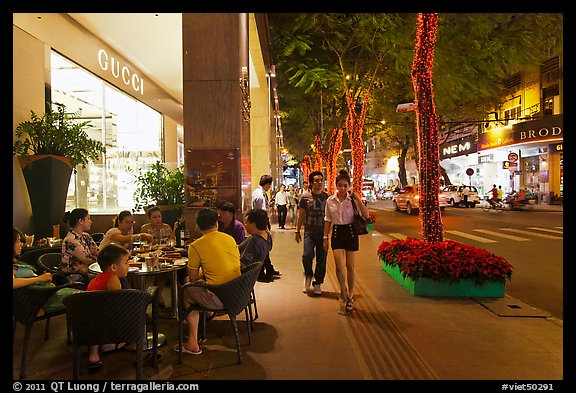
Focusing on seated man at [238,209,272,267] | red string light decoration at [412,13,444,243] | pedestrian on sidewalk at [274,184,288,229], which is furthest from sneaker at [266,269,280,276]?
pedestrian on sidewalk at [274,184,288,229]

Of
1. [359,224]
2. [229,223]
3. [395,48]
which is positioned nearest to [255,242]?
[229,223]

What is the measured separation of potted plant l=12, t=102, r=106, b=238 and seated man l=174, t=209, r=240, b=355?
4.60 m

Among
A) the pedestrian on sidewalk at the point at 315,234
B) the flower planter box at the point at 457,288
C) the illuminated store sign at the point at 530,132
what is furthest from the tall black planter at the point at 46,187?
the illuminated store sign at the point at 530,132

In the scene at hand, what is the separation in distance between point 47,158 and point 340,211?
205 inches

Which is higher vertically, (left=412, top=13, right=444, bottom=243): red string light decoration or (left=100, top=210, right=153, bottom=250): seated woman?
(left=412, top=13, right=444, bottom=243): red string light decoration

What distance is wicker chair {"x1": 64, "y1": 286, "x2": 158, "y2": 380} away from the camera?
356 cm

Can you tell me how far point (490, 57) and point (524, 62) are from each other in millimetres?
996

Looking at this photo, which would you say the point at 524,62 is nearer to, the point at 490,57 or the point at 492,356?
the point at 490,57

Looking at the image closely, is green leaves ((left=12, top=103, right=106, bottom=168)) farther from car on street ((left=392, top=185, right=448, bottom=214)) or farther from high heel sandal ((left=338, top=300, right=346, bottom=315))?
car on street ((left=392, top=185, right=448, bottom=214))

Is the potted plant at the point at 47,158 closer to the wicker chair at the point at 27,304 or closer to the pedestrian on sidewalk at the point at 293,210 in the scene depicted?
the wicker chair at the point at 27,304

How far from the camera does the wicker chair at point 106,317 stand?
11.7 feet

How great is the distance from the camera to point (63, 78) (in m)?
10.4

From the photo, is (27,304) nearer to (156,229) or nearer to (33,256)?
(33,256)

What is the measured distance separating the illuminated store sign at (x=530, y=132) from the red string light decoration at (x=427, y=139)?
2334 centimetres
